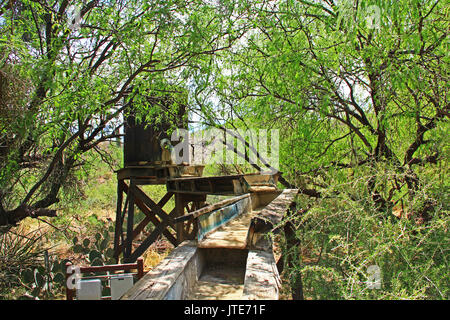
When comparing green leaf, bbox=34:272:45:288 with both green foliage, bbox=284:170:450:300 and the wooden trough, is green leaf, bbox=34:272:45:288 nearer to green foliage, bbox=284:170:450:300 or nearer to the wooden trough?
the wooden trough

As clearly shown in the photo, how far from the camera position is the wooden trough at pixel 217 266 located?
2100 millimetres

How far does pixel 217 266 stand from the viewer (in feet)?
10.9

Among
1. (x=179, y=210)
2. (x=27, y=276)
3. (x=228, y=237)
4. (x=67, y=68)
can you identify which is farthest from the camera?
(x=179, y=210)

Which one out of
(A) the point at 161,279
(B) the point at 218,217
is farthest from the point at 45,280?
(A) the point at 161,279

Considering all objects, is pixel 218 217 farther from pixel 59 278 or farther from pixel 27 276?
pixel 59 278

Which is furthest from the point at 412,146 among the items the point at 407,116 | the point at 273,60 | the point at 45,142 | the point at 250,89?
the point at 45,142

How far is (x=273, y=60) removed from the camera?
5.05 m

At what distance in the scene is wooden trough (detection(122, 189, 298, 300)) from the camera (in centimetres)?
210

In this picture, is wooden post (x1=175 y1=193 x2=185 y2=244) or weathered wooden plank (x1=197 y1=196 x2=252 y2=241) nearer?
weathered wooden plank (x1=197 y1=196 x2=252 y2=241)

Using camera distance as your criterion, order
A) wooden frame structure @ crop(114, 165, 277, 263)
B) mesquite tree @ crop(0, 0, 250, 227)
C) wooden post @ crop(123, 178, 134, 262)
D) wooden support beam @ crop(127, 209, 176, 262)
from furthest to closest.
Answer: wooden post @ crop(123, 178, 134, 262) → wooden support beam @ crop(127, 209, 176, 262) → wooden frame structure @ crop(114, 165, 277, 263) → mesquite tree @ crop(0, 0, 250, 227)

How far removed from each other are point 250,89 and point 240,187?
2309 mm

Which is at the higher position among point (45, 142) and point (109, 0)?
point (109, 0)

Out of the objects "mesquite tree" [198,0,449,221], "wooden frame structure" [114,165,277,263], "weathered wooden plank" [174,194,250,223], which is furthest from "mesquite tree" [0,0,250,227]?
"wooden frame structure" [114,165,277,263]

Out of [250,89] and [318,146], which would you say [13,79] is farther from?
[318,146]
